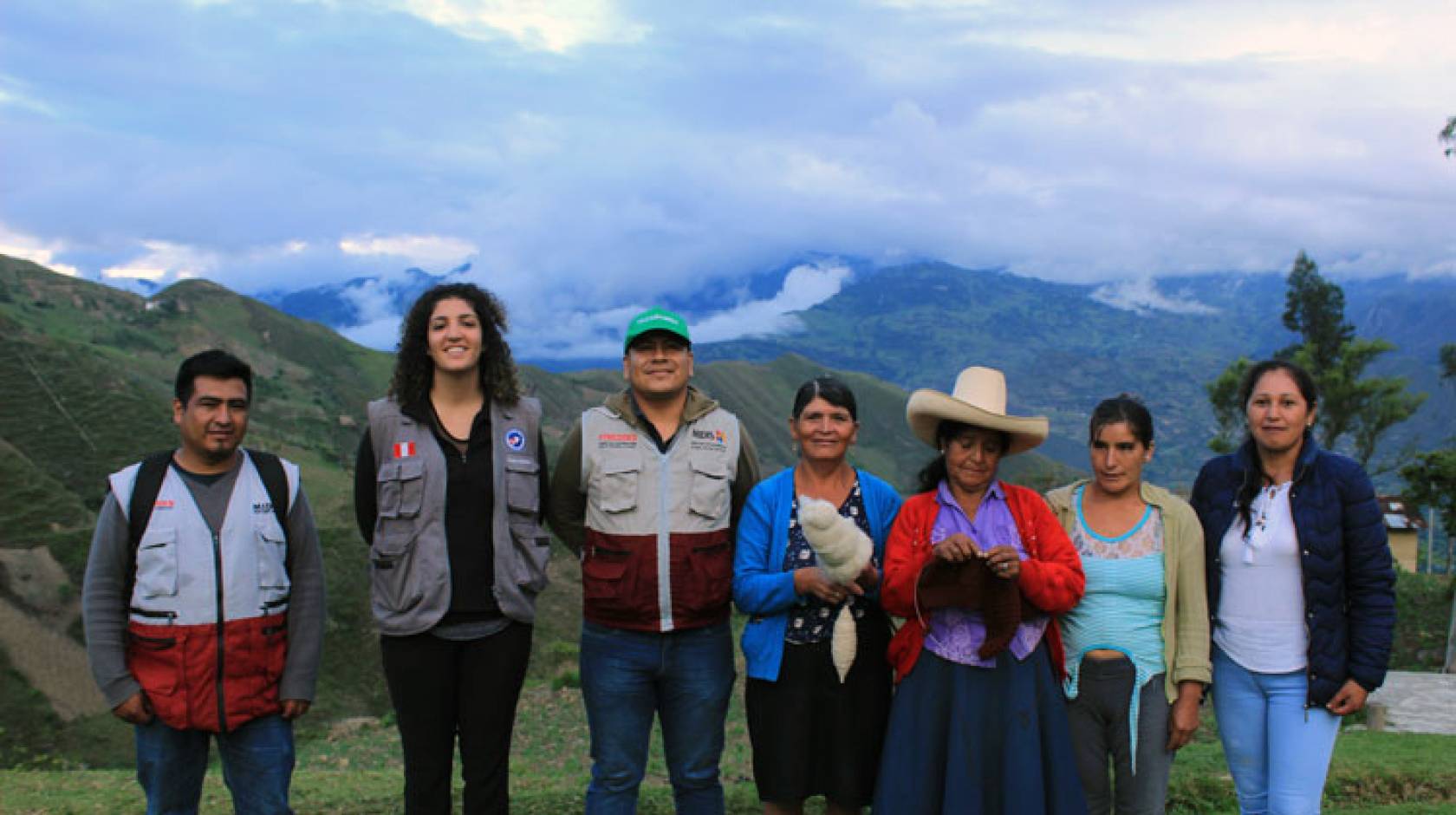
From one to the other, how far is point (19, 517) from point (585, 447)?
33.0m

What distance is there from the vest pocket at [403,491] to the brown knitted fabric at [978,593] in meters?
1.87

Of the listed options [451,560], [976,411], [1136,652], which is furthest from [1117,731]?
[451,560]

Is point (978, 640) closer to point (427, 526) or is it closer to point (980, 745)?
point (980, 745)

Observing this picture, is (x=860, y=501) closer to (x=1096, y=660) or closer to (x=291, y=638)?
(x=1096, y=660)

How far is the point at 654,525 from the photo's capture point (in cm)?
413

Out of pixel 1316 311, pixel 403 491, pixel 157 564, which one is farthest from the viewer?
pixel 1316 311

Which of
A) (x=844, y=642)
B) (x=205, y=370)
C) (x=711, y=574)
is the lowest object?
(x=844, y=642)

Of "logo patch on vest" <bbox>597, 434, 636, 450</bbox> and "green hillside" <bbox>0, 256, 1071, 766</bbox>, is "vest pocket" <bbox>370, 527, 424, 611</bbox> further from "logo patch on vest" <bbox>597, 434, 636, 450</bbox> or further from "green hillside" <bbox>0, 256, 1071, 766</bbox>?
"green hillside" <bbox>0, 256, 1071, 766</bbox>

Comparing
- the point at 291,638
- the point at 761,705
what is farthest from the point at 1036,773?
the point at 291,638

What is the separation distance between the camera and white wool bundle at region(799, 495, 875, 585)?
363 centimetres

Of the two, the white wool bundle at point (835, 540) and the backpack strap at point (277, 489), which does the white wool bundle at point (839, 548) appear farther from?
the backpack strap at point (277, 489)

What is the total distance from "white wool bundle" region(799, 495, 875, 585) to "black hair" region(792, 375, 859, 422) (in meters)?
0.49

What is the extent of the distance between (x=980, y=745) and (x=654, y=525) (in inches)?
56.8

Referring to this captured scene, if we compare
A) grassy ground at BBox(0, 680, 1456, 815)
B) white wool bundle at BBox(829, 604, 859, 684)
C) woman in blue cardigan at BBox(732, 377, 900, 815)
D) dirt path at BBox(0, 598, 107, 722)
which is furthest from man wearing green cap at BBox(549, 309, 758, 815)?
dirt path at BBox(0, 598, 107, 722)
